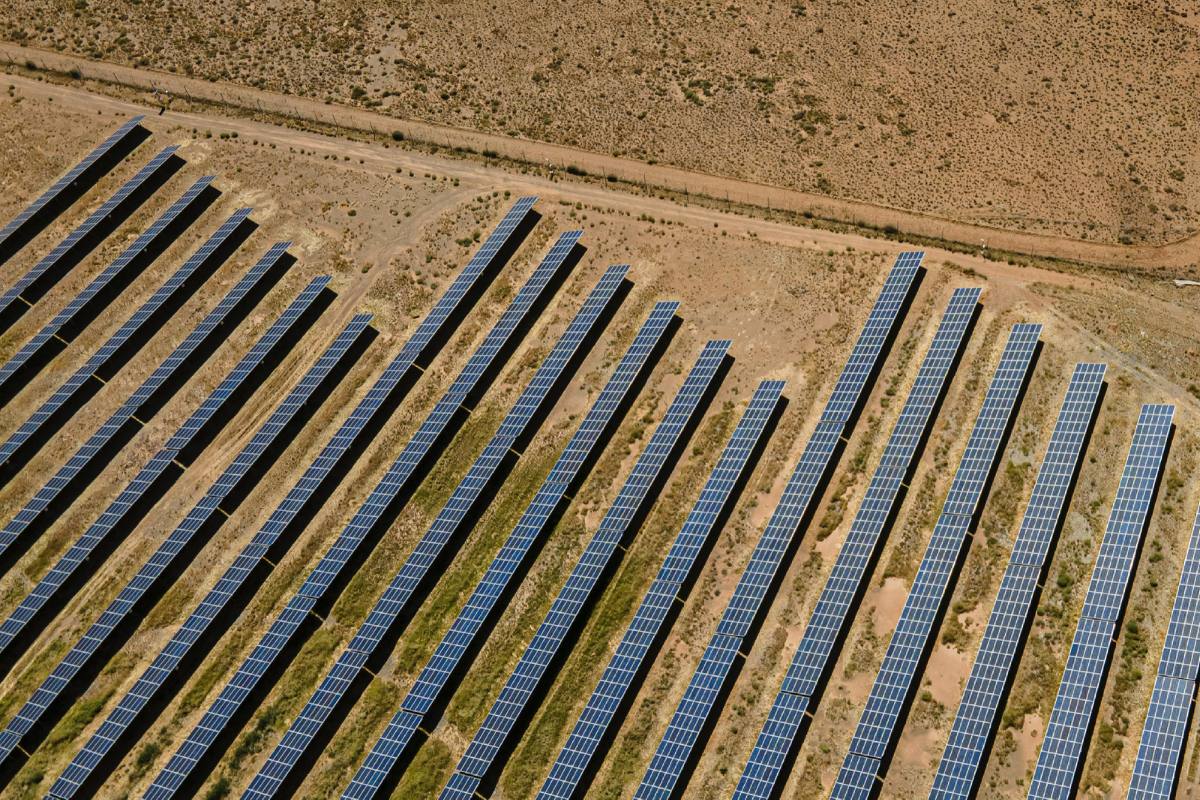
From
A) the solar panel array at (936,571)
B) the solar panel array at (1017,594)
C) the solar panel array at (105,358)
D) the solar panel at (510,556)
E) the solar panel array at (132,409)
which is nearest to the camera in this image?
the solar panel array at (1017,594)

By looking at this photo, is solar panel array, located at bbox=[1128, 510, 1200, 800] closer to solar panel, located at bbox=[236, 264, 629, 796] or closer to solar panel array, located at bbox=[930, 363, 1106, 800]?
solar panel array, located at bbox=[930, 363, 1106, 800]

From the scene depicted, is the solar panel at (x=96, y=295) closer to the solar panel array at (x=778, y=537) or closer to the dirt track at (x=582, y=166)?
the dirt track at (x=582, y=166)

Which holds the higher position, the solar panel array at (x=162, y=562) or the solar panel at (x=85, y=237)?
the solar panel at (x=85, y=237)

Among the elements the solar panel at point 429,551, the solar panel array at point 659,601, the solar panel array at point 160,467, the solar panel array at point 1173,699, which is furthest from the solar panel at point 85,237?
the solar panel array at point 1173,699

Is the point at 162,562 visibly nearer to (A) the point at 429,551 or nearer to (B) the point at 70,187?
(A) the point at 429,551

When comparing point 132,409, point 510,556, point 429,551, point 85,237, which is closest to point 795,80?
point 510,556

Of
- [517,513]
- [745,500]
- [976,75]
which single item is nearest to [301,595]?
[517,513]

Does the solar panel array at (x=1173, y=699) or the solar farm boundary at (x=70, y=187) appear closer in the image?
the solar panel array at (x=1173, y=699)
